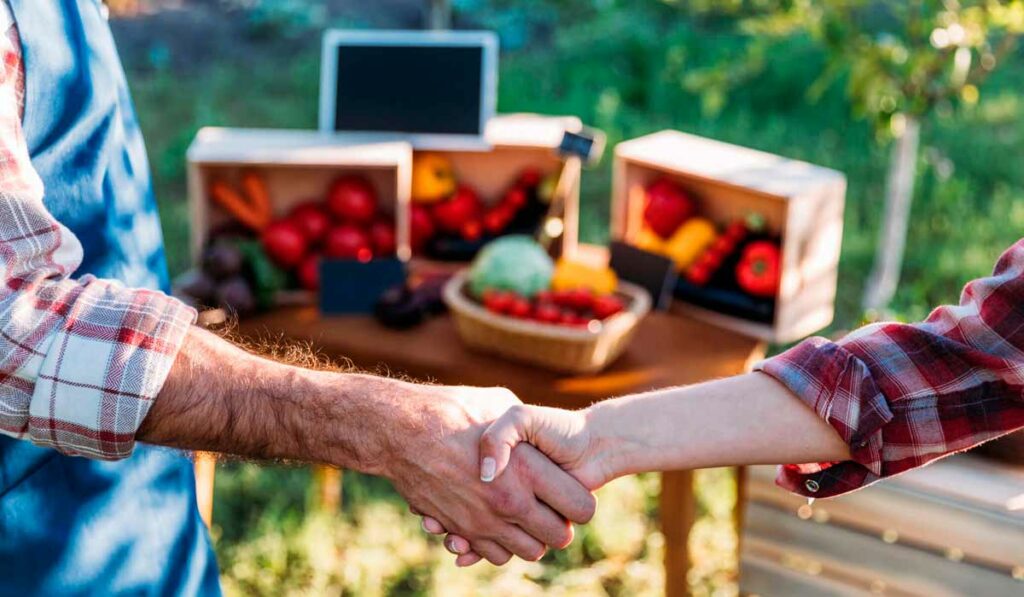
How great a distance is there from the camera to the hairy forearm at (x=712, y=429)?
1.72m

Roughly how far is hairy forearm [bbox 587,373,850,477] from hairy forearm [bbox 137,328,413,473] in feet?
1.24

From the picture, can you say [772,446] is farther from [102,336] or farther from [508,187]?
[508,187]

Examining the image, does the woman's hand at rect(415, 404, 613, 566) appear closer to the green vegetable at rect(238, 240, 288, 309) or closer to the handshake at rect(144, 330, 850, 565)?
the handshake at rect(144, 330, 850, 565)

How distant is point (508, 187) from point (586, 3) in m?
5.77

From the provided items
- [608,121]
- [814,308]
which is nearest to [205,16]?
[608,121]

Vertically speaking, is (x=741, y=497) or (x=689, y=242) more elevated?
(x=689, y=242)

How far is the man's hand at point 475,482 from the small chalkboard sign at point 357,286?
3.85 ft

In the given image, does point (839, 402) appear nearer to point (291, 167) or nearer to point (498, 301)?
point (498, 301)

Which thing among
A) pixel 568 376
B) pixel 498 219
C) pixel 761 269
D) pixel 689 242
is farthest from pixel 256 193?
pixel 761 269

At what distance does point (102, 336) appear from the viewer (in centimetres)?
138

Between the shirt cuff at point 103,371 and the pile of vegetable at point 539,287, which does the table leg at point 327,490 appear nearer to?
the pile of vegetable at point 539,287

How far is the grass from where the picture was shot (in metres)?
3.62

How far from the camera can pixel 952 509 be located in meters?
2.35

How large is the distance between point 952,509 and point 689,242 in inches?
38.5
